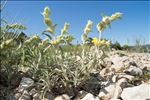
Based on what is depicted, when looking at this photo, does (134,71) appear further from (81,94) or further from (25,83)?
(25,83)

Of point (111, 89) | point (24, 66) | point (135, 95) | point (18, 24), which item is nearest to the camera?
point (135, 95)

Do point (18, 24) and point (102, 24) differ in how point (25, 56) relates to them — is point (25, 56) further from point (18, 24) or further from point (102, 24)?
point (102, 24)

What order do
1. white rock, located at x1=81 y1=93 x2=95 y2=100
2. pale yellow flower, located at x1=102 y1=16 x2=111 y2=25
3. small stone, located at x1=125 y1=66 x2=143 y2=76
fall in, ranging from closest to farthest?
white rock, located at x1=81 y1=93 x2=95 y2=100 < pale yellow flower, located at x1=102 y1=16 x2=111 y2=25 < small stone, located at x1=125 y1=66 x2=143 y2=76

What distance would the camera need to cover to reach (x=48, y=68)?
→ 13.9 ft

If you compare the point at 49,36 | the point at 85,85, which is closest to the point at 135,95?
the point at 85,85

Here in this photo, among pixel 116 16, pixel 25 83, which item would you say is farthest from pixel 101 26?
pixel 25 83

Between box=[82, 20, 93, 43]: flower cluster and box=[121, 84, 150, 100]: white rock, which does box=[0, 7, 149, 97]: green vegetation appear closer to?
box=[82, 20, 93, 43]: flower cluster

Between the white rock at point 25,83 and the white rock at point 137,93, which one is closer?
the white rock at point 137,93

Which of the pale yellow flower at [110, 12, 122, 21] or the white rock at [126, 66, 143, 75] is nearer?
the pale yellow flower at [110, 12, 122, 21]

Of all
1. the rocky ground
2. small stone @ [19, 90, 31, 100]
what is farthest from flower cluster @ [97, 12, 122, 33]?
small stone @ [19, 90, 31, 100]

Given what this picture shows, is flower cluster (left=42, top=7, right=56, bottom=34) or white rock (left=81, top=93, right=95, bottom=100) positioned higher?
flower cluster (left=42, top=7, right=56, bottom=34)

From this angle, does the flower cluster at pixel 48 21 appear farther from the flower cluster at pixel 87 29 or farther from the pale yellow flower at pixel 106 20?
the pale yellow flower at pixel 106 20

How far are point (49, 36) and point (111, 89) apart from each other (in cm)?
117

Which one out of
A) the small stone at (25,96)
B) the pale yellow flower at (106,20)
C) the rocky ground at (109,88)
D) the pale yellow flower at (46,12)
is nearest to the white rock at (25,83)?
the rocky ground at (109,88)
